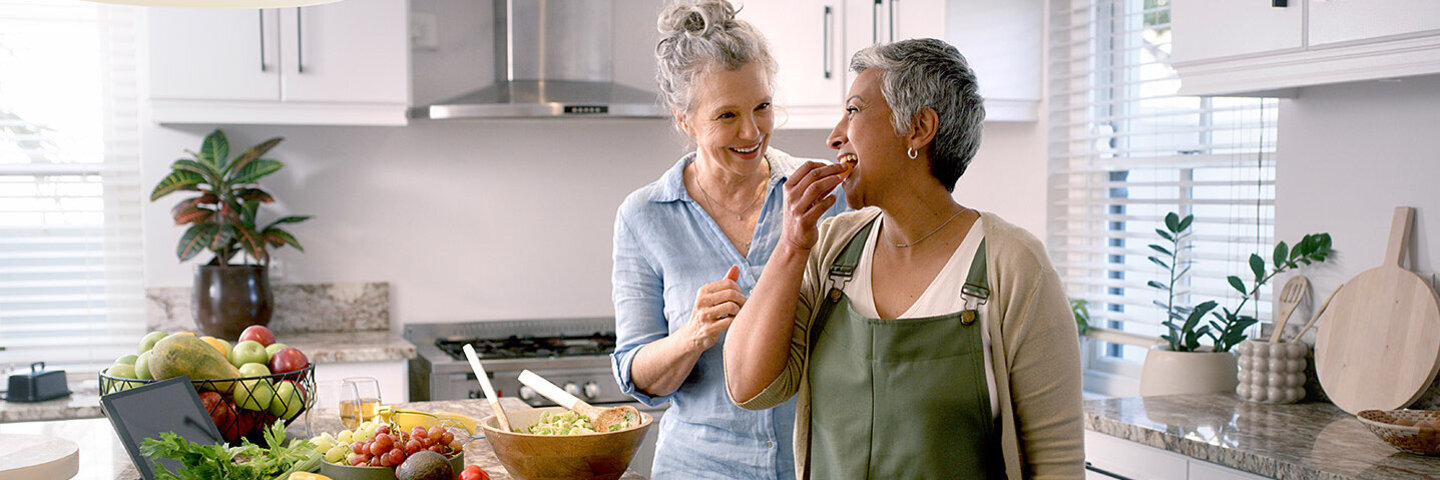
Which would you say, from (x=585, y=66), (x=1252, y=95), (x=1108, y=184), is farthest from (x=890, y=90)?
(x=585, y=66)

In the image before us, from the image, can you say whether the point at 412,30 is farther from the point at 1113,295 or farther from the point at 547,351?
the point at 1113,295

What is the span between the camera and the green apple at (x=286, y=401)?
186 centimetres

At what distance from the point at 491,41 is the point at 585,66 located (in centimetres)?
36

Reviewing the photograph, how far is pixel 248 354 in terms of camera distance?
74.5 inches

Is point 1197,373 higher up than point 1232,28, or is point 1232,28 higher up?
point 1232,28

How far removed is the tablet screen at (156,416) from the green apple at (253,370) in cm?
12

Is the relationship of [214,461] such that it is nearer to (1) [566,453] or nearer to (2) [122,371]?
(1) [566,453]

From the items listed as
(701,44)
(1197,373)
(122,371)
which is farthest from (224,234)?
(1197,373)

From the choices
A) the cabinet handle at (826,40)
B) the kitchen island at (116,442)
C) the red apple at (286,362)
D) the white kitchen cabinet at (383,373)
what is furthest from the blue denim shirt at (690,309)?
the cabinet handle at (826,40)

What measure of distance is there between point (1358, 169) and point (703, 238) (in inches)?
67.2

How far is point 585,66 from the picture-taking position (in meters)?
3.95

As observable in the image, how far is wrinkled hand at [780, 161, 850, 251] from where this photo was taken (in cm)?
141

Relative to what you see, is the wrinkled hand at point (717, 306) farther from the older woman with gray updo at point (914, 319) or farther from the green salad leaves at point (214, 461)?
the green salad leaves at point (214, 461)

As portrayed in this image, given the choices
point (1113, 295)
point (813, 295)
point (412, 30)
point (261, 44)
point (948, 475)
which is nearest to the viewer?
point (948, 475)
